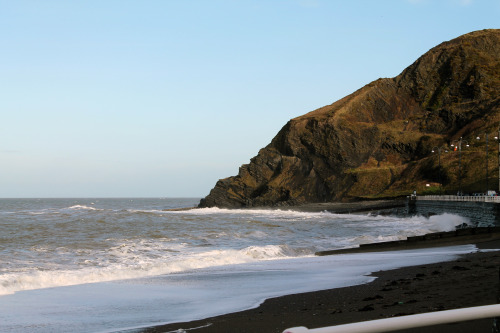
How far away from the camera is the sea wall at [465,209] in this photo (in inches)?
1690

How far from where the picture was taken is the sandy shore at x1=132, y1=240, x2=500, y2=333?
1035cm

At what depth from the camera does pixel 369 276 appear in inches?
688

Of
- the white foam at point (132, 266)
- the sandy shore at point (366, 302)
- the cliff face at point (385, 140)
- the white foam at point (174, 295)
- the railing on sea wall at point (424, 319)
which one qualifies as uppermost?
the cliff face at point (385, 140)

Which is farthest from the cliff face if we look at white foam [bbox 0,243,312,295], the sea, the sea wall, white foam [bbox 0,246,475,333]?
white foam [bbox 0,246,475,333]

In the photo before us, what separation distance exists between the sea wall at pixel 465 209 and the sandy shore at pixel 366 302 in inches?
1142

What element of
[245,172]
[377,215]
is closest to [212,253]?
[377,215]

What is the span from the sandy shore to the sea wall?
29012mm

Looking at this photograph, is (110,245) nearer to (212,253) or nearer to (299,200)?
(212,253)

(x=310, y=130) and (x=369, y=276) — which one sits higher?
(x=310, y=130)

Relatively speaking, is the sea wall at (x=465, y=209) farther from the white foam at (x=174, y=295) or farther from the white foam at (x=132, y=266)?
the white foam at (x=174, y=295)

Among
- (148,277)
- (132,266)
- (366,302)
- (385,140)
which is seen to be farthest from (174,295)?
(385,140)

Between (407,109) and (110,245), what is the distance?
474ft

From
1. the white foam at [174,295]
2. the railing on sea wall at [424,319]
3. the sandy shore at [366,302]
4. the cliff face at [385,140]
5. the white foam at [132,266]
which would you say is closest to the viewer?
the railing on sea wall at [424,319]

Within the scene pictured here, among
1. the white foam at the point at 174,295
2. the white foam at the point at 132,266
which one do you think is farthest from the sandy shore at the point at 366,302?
the white foam at the point at 132,266
